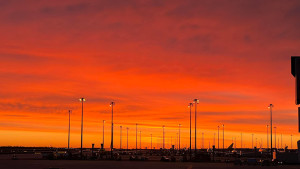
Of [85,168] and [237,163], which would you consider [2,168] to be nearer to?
[85,168]

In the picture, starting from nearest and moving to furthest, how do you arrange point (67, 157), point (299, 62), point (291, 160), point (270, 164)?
point (299, 62)
point (270, 164)
point (291, 160)
point (67, 157)

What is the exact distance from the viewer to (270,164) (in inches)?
3575

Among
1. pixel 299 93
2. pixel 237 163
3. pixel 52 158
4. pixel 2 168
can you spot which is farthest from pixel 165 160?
pixel 299 93

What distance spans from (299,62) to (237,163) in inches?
2379

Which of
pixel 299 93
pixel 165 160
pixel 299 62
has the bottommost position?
pixel 165 160

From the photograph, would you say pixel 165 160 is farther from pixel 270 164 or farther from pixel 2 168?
pixel 2 168

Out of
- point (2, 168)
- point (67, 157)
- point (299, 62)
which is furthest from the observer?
point (67, 157)

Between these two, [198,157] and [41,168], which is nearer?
[41,168]

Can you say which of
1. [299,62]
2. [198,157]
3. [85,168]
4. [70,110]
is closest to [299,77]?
[299,62]

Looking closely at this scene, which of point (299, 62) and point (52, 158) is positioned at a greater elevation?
point (299, 62)

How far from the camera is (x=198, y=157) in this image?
354 ft

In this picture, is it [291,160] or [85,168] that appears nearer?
[85,168]

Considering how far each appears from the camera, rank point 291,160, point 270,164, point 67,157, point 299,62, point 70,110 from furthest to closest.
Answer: point 70,110, point 67,157, point 291,160, point 270,164, point 299,62

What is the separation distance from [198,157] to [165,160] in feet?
29.8
